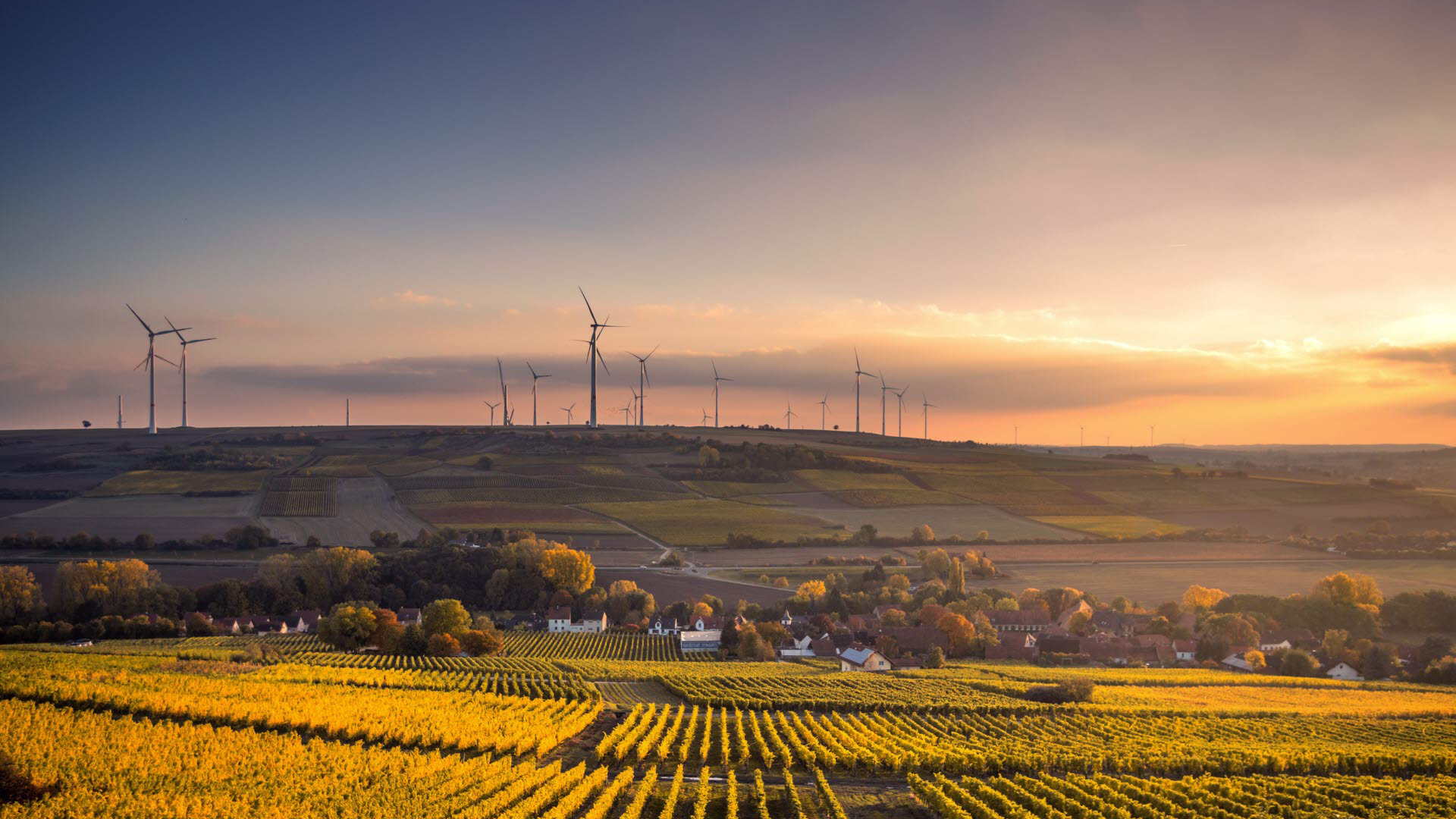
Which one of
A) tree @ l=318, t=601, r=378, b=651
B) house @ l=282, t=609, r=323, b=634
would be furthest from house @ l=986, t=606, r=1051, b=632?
house @ l=282, t=609, r=323, b=634

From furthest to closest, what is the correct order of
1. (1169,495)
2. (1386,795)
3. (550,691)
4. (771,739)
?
1. (1169,495)
2. (550,691)
3. (771,739)
4. (1386,795)

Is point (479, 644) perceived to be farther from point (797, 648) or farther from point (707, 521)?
point (707, 521)

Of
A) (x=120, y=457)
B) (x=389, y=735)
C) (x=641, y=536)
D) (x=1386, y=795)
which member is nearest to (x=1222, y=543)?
(x=641, y=536)

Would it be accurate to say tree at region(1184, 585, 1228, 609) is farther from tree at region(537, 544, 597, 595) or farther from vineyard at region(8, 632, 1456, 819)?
tree at region(537, 544, 597, 595)

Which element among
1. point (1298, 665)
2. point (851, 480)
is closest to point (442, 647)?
point (1298, 665)

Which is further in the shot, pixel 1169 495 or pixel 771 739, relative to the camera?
pixel 1169 495

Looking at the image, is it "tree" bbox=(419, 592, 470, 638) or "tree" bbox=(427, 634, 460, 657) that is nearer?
"tree" bbox=(427, 634, 460, 657)

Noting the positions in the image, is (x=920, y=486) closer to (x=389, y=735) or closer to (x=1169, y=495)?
(x=1169, y=495)

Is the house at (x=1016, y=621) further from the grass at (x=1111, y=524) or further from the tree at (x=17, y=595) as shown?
the tree at (x=17, y=595)
